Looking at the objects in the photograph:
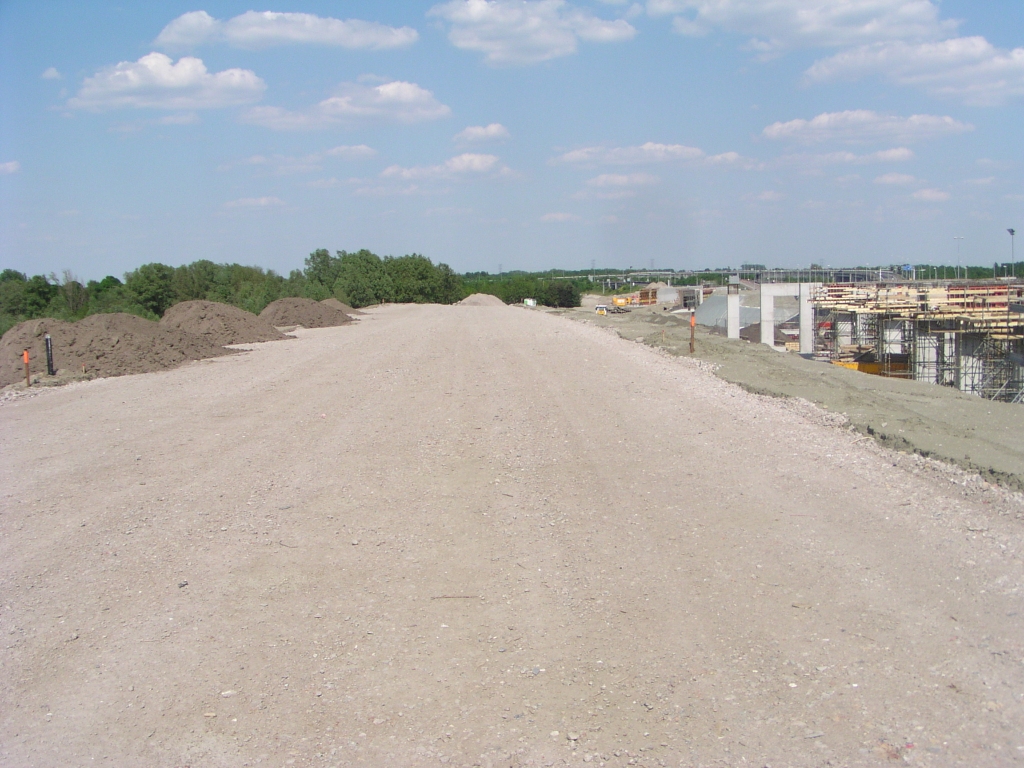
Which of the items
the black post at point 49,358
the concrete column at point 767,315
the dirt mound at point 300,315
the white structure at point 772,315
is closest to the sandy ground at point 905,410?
the black post at point 49,358

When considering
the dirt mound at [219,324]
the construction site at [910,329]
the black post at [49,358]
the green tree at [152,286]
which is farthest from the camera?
the green tree at [152,286]

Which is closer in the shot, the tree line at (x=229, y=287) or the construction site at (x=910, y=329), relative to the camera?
the construction site at (x=910, y=329)

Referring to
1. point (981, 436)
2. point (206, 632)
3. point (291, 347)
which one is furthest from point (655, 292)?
point (206, 632)

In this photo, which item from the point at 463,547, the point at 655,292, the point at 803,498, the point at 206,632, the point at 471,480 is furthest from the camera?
the point at 655,292

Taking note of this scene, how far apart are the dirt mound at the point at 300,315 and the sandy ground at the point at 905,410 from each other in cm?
2308

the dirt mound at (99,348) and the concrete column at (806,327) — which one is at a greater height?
the dirt mound at (99,348)

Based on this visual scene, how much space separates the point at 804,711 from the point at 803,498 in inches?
149

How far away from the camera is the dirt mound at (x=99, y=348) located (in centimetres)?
1928

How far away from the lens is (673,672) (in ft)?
15.7

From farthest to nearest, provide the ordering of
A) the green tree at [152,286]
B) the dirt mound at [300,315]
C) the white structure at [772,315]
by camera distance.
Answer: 1. the green tree at [152,286]
2. the dirt mound at [300,315]
3. the white structure at [772,315]

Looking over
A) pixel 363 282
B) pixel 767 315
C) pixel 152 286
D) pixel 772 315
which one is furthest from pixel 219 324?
pixel 363 282

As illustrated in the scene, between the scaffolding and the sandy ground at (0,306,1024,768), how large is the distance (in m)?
19.9

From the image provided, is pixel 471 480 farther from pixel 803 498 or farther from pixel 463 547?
pixel 803 498

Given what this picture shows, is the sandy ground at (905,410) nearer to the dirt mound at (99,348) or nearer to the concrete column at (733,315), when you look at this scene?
the dirt mound at (99,348)
